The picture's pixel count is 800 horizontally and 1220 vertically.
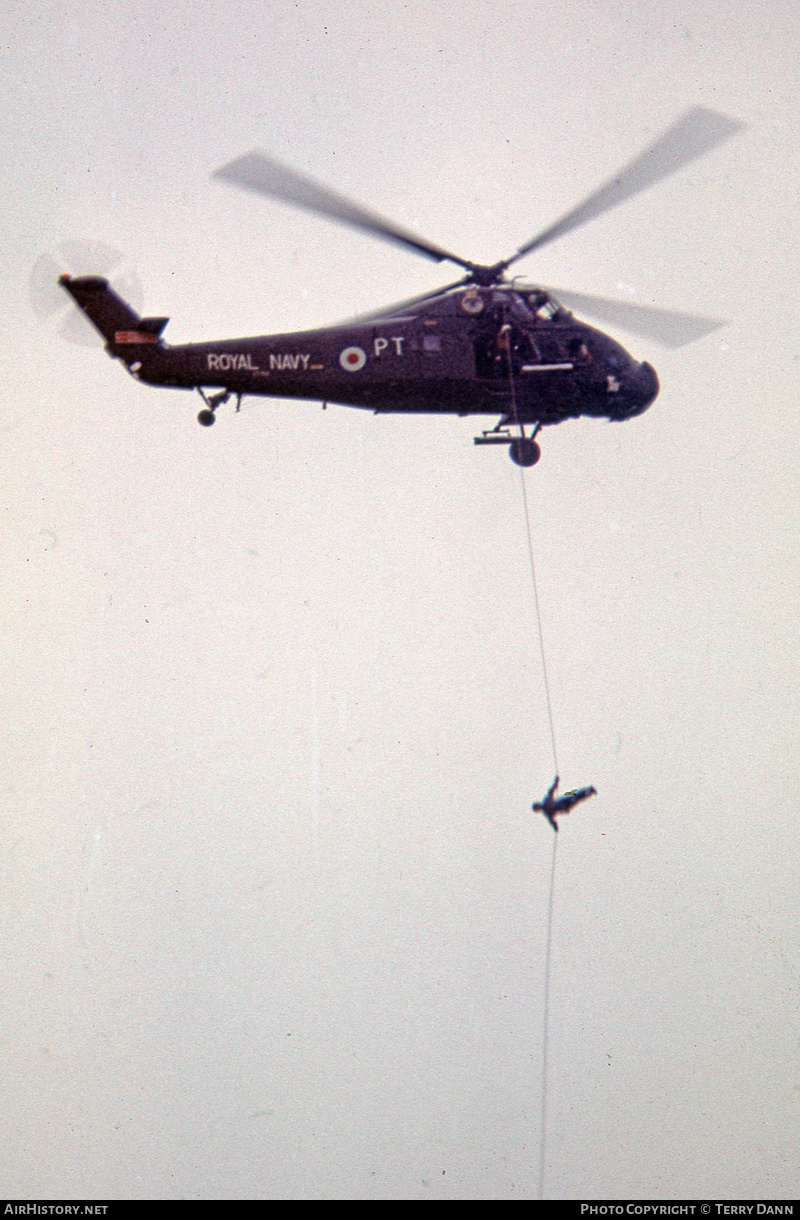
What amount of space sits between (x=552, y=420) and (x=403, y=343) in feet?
6.98

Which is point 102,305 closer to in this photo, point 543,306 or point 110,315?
point 110,315

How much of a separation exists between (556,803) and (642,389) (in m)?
5.48

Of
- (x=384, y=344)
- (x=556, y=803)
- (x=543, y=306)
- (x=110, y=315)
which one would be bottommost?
(x=556, y=803)

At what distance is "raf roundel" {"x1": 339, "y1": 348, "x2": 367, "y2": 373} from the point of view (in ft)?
41.0

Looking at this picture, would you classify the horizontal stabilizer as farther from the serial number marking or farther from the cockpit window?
the cockpit window

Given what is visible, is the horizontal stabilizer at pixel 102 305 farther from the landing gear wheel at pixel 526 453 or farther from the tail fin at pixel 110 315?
the landing gear wheel at pixel 526 453

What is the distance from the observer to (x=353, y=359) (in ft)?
41.1

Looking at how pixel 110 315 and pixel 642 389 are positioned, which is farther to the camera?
pixel 642 389

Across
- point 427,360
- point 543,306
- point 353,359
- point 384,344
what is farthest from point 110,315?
point 543,306

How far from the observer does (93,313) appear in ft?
40.8

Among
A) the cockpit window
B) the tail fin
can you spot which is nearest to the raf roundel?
the tail fin

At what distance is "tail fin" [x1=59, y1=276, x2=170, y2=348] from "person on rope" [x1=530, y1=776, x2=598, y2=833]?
7.14m
